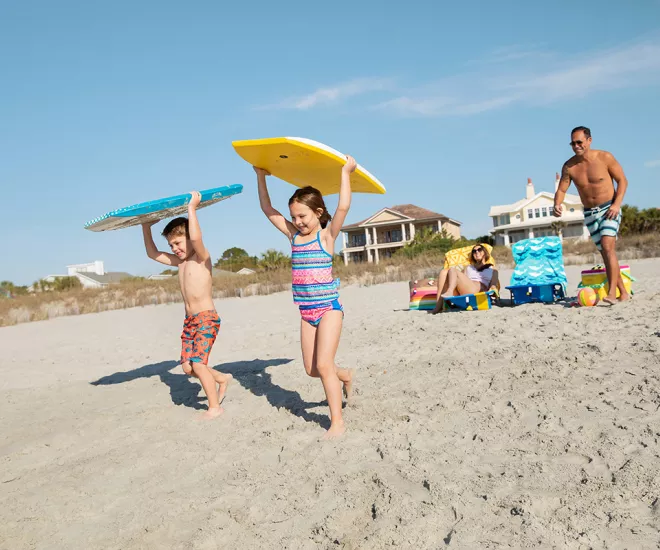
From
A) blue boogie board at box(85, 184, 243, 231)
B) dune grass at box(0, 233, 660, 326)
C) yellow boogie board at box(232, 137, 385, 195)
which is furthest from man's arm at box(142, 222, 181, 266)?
dune grass at box(0, 233, 660, 326)

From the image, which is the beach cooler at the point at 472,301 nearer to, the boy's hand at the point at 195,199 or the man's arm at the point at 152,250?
the man's arm at the point at 152,250

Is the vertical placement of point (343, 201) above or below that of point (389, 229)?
below

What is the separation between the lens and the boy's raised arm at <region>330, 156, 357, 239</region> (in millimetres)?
3957

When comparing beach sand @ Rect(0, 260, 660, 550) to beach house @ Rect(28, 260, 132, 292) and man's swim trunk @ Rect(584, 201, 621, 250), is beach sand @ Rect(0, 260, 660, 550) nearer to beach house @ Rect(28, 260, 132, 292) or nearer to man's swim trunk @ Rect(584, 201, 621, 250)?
man's swim trunk @ Rect(584, 201, 621, 250)

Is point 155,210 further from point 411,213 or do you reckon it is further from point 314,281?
point 411,213

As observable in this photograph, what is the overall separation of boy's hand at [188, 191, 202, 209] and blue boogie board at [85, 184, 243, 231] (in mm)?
29

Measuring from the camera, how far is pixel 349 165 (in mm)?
4180

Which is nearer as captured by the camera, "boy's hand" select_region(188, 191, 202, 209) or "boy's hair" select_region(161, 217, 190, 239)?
"boy's hand" select_region(188, 191, 202, 209)

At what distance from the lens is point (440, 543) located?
2295mm

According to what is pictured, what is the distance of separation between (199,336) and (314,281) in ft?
4.07

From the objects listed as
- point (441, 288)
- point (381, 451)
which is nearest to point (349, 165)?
point (381, 451)

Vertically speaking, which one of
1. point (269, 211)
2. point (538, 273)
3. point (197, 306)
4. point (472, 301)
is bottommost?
point (472, 301)

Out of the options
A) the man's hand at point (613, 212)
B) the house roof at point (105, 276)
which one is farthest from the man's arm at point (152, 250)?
the house roof at point (105, 276)

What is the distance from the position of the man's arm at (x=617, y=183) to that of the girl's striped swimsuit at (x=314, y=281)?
4.06 meters
